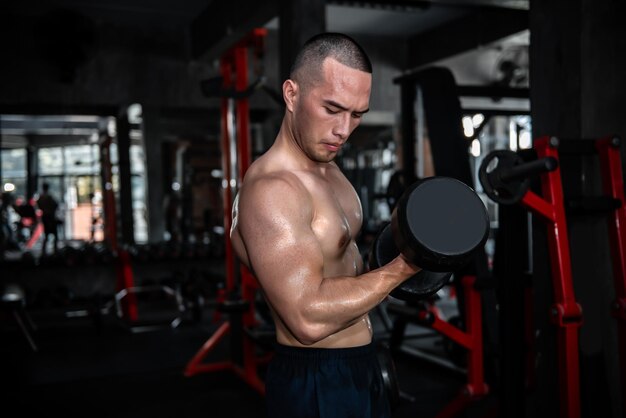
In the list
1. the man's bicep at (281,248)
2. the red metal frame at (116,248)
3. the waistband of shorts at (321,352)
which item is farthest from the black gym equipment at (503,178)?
the red metal frame at (116,248)

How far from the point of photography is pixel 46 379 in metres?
3.29

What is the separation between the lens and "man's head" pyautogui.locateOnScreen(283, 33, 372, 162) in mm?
1036

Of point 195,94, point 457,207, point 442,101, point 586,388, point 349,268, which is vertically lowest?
point 586,388

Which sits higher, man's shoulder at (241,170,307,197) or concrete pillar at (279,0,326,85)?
concrete pillar at (279,0,326,85)

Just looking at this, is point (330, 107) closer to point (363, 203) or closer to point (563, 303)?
point (563, 303)

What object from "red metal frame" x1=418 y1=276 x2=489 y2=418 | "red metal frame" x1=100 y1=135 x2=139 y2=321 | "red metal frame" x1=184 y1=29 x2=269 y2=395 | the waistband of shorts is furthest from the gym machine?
"red metal frame" x1=100 y1=135 x2=139 y2=321

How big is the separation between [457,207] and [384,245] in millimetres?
245

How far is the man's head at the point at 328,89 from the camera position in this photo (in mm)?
1036

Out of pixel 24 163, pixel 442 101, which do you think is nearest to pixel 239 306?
pixel 442 101

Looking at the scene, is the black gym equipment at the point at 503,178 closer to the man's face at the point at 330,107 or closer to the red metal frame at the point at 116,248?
the man's face at the point at 330,107

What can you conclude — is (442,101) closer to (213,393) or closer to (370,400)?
(213,393)

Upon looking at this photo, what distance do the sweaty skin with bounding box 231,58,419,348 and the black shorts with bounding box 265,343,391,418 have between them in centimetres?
3

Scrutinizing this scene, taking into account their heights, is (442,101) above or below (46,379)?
above

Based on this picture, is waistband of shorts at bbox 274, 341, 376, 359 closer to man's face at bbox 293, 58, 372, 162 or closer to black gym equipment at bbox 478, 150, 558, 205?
man's face at bbox 293, 58, 372, 162
